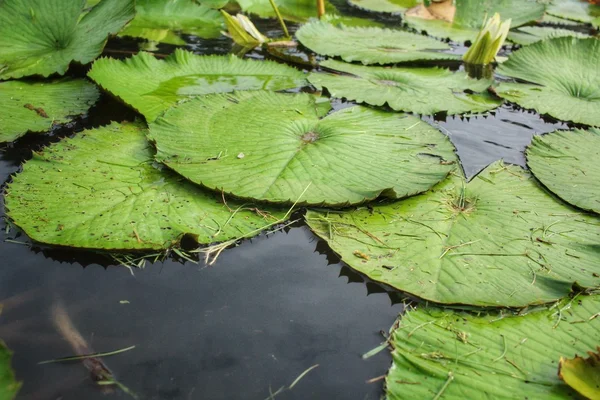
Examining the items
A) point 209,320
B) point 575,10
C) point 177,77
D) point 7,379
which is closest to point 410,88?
point 177,77

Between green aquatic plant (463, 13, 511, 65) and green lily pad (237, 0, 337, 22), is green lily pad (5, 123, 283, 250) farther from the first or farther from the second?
green lily pad (237, 0, 337, 22)

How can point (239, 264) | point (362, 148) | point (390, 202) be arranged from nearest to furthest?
point (239, 264) < point (390, 202) < point (362, 148)

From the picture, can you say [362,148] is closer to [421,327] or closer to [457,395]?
[421,327]

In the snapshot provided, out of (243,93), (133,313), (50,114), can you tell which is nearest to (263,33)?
(243,93)

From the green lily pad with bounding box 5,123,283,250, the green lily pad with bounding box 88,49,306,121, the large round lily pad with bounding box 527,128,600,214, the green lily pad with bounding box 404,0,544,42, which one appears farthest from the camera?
the green lily pad with bounding box 404,0,544,42

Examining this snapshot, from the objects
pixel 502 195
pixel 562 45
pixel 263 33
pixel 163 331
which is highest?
pixel 562 45

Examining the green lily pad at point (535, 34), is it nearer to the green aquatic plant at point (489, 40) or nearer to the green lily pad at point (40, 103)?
the green aquatic plant at point (489, 40)

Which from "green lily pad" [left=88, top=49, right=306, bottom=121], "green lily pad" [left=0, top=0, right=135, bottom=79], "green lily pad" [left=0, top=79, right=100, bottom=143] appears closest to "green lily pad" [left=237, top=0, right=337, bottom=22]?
"green lily pad" [left=88, top=49, right=306, bottom=121]
